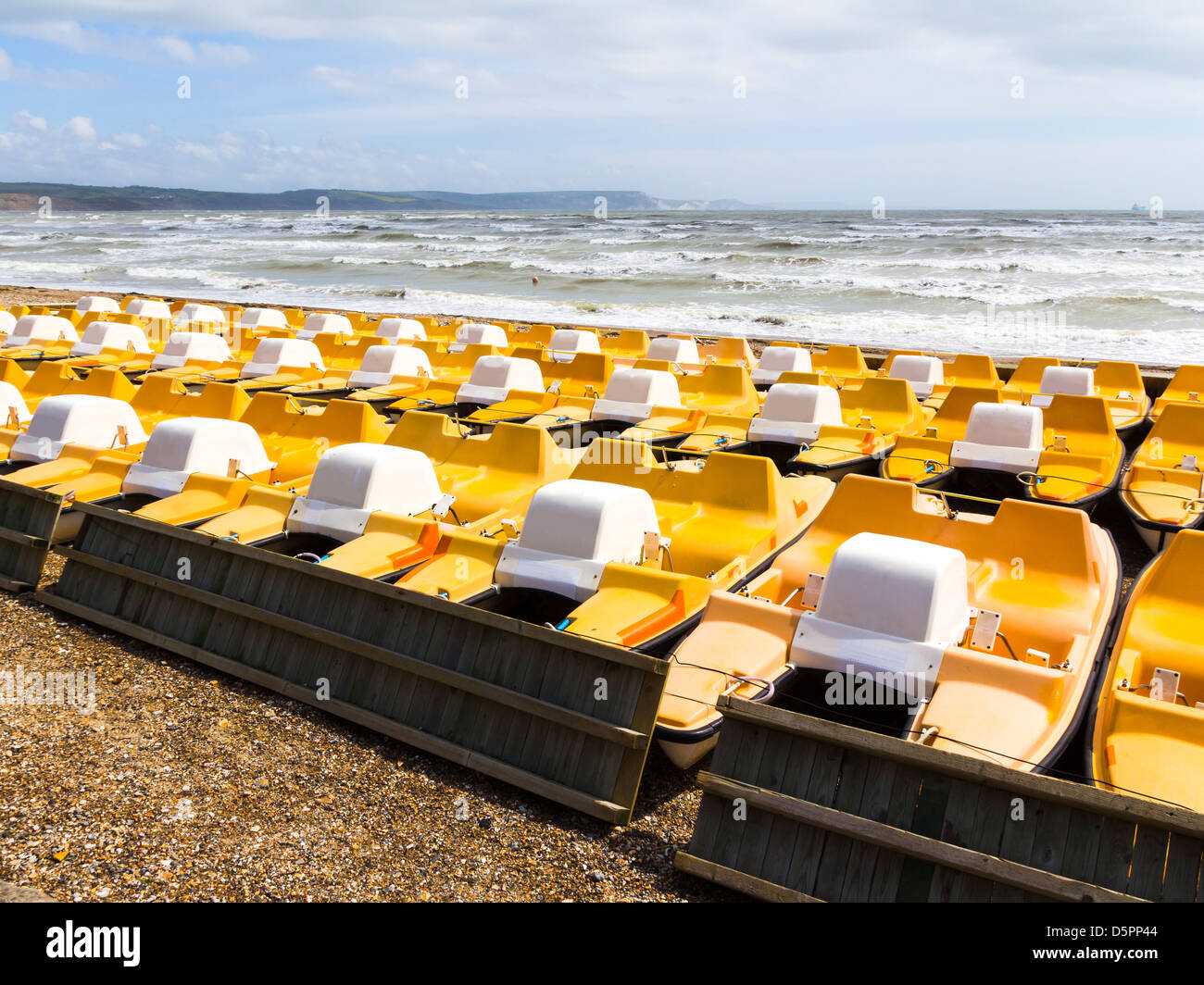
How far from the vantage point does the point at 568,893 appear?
12.9 feet

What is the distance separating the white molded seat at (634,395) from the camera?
1184cm

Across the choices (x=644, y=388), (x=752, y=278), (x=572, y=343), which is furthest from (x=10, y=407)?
(x=752, y=278)

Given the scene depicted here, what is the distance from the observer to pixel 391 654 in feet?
16.8

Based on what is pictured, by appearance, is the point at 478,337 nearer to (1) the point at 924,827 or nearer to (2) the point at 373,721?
(2) the point at 373,721

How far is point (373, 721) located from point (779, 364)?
10.9m

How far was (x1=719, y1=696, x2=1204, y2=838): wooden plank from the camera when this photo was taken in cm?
325

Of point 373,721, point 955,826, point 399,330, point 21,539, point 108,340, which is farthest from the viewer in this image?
point 399,330

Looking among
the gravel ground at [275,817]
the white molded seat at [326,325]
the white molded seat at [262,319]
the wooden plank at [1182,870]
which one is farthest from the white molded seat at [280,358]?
the wooden plank at [1182,870]

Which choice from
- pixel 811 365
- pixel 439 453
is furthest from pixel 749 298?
pixel 439 453

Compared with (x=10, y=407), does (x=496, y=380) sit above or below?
above

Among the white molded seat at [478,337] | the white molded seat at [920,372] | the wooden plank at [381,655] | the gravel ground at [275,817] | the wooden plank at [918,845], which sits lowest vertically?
the gravel ground at [275,817]

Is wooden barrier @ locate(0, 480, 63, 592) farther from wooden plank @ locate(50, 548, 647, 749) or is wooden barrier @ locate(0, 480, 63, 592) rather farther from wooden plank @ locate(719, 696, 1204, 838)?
wooden plank @ locate(719, 696, 1204, 838)

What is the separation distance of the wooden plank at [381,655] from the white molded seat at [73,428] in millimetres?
2862

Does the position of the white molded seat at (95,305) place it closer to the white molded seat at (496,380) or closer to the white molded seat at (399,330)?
the white molded seat at (399,330)
